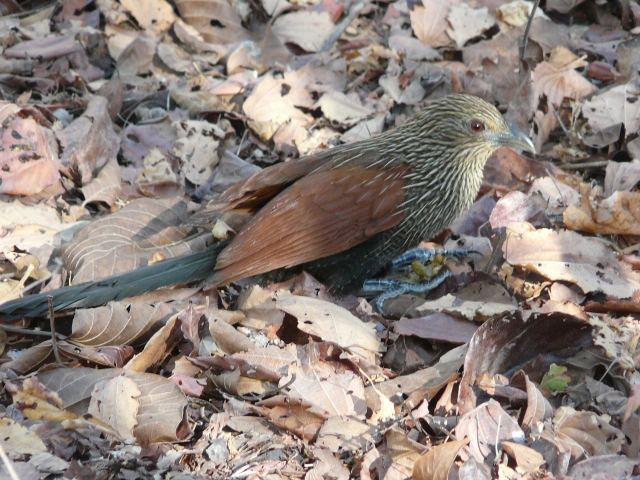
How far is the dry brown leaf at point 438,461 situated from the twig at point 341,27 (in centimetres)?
379

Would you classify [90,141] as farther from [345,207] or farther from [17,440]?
[17,440]

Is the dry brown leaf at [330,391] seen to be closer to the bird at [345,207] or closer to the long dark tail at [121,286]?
the bird at [345,207]

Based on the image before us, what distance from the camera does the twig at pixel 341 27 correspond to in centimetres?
545

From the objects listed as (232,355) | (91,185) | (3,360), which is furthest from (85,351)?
(91,185)

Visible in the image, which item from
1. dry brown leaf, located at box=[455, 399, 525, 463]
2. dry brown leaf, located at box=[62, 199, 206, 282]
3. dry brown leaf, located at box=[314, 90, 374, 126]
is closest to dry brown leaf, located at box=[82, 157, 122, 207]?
dry brown leaf, located at box=[62, 199, 206, 282]

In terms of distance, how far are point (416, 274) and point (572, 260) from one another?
0.82m

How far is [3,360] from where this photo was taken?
9.93 ft

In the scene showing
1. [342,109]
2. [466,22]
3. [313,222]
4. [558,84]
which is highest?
[466,22]

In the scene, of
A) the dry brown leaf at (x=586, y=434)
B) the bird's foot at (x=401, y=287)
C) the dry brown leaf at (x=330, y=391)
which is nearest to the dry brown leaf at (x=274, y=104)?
the bird's foot at (x=401, y=287)

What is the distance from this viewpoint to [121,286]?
332cm

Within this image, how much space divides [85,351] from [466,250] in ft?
6.74

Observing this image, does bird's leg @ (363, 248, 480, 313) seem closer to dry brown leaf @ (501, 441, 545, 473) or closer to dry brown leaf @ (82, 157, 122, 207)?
dry brown leaf @ (501, 441, 545, 473)

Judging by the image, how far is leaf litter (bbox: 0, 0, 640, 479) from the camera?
2.52 meters

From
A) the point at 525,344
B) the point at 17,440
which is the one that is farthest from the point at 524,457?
the point at 17,440
